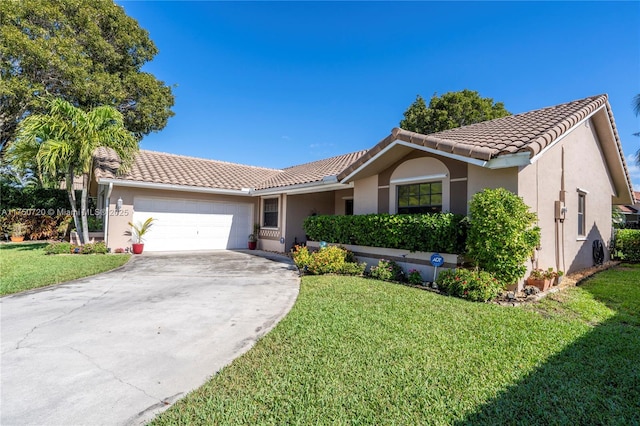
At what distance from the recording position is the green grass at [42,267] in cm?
776

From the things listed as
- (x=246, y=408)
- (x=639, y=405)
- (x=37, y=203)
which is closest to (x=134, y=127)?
(x=37, y=203)

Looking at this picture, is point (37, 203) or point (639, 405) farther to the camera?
point (37, 203)

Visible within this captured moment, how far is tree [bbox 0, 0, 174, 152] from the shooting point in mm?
13797

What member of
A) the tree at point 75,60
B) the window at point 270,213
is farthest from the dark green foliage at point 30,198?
the window at point 270,213

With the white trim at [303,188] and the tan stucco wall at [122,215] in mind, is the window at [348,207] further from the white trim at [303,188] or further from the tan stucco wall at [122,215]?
the tan stucco wall at [122,215]

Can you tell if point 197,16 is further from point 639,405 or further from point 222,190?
point 639,405

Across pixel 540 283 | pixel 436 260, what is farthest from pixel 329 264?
pixel 540 283

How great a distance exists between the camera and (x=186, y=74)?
1844 cm

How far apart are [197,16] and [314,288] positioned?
45.1ft

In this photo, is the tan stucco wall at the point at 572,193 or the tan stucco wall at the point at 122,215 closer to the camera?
the tan stucco wall at the point at 572,193

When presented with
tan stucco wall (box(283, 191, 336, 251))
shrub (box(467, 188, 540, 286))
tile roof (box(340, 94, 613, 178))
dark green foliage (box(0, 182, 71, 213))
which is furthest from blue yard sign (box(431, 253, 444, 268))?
dark green foliage (box(0, 182, 71, 213))

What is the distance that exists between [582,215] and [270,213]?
43.4ft

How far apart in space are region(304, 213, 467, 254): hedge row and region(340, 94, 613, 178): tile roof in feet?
5.70

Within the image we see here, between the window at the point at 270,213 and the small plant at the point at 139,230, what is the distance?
5492mm
